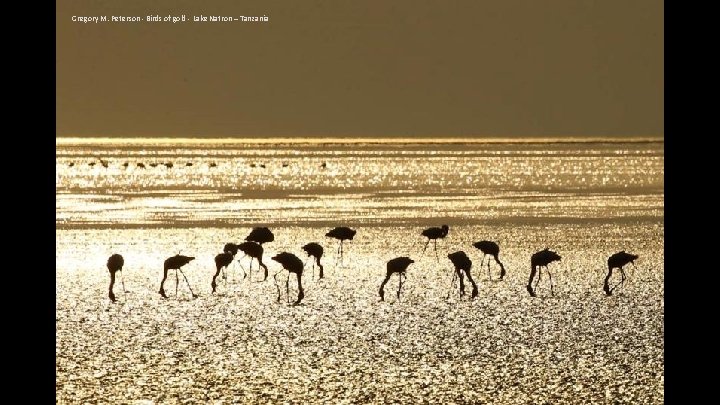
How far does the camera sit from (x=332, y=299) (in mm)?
14523

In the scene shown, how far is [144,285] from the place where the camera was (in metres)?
15.6

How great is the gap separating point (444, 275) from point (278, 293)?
2.70 m

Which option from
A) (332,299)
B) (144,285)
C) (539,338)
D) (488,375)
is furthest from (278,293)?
(488,375)

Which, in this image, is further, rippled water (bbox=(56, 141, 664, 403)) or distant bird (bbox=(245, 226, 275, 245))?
distant bird (bbox=(245, 226, 275, 245))

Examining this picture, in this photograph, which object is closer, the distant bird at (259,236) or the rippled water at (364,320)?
the rippled water at (364,320)

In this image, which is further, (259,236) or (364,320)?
(259,236)

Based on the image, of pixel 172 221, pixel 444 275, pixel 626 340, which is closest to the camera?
pixel 626 340

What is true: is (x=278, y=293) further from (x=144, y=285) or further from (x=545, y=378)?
(x=545, y=378)
